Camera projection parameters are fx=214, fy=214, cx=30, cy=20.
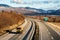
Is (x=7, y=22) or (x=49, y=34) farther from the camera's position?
(x=7, y=22)

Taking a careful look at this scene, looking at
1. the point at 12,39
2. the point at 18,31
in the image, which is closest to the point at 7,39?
the point at 12,39

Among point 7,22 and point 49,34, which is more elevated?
point 49,34

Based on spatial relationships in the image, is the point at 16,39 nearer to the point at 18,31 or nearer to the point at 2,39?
the point at 2,39

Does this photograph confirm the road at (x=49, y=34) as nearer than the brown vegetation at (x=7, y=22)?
Yes

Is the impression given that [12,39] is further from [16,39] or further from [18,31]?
[18,31]

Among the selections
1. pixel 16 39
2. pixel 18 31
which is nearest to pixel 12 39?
pixel 16 39

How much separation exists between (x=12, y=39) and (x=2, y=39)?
5.41ft

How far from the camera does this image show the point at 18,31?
156 ft

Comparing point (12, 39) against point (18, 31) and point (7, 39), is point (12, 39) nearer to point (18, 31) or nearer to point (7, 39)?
point (7, 39)

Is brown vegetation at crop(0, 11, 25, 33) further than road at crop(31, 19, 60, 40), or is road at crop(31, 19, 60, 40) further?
brown vegetation at crop(0, 11, 25, 33)

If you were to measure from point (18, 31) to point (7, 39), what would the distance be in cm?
1312

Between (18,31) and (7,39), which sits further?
(18,31)

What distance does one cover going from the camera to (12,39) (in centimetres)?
3456

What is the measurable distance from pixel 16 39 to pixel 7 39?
1.47 meters
